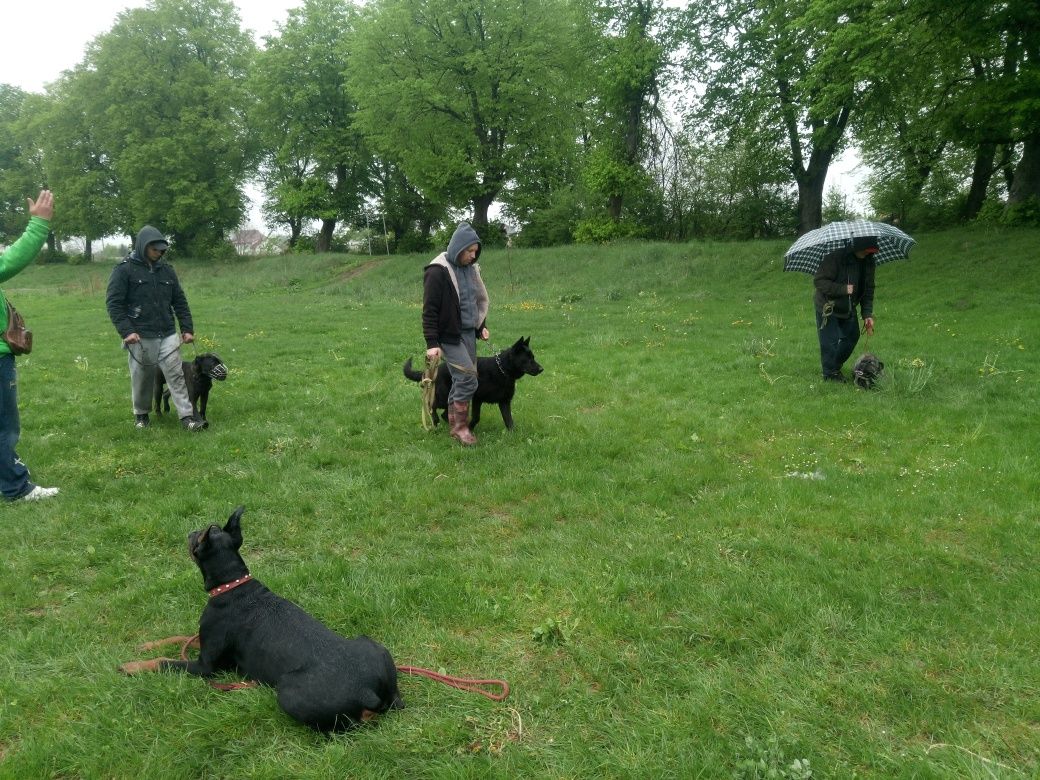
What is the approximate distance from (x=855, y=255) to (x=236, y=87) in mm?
44522

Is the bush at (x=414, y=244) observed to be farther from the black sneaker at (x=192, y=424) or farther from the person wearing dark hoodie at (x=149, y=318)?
the black sneaker at (x=192, y=424)

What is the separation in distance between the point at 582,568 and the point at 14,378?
206 inches

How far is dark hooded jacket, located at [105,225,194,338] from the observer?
7.08m

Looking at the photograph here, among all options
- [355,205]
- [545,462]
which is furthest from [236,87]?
[545,462]

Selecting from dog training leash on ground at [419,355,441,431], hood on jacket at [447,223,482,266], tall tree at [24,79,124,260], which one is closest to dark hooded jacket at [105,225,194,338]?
dog training leash on ground at [419,355,441,431]

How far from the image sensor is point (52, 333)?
16.6 m

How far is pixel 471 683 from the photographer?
121 inches

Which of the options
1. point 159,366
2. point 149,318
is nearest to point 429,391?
point 159,366

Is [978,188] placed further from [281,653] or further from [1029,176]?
[281,653]

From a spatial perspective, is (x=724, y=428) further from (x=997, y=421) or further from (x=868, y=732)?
(x=868, y=732)

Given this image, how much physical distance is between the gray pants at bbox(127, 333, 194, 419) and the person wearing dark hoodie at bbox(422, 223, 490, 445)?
322cm

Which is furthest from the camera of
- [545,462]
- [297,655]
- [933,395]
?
[933,395]

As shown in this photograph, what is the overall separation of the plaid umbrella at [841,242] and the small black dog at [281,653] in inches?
327

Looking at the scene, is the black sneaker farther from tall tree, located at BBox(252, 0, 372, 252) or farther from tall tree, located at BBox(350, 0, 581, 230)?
tall tree, located at BBox(252, 0, 372, 252)
